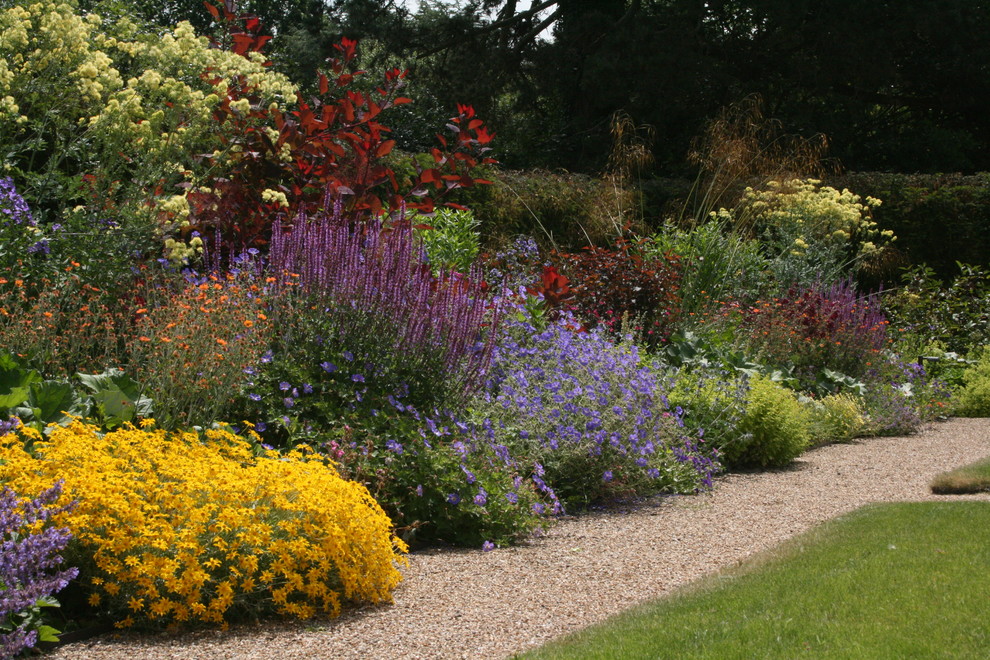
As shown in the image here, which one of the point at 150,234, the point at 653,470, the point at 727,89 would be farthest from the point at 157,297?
the point at 727,89

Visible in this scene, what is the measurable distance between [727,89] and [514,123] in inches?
172

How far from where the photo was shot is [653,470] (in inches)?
227

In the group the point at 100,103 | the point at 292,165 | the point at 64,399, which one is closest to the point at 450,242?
the point at 292,165

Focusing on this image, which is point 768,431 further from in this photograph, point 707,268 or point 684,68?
point 684,68

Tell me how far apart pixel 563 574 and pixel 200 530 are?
158cm

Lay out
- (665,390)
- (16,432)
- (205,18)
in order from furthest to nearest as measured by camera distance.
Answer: (205,18)
(665,390)
(16,432)

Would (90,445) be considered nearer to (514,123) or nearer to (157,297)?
(157,297)

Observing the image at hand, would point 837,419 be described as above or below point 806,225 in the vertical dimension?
below

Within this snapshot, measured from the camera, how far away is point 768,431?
6.94 metres

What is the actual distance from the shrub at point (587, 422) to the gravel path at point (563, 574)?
0.74 feet

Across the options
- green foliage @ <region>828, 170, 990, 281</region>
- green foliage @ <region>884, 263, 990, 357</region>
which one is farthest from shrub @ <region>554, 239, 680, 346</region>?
green foliage @ <region>828, 170, 990, 281</region>

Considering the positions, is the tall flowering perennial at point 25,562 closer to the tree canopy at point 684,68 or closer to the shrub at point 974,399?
the shrub at point 974,399

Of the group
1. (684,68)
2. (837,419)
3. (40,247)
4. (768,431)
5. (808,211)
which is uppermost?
(684,68)

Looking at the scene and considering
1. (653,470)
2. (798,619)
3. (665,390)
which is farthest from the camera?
(665,390)
